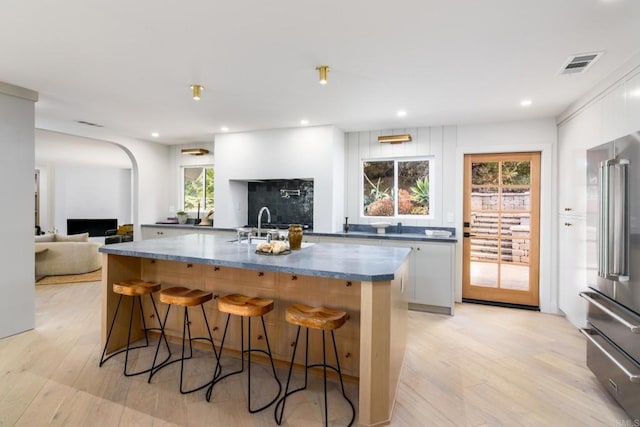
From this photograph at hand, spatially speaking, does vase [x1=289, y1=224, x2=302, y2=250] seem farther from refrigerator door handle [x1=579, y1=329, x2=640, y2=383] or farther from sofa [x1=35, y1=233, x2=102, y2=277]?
sofa [x1=35, y1=233, x2=102, y2=277]

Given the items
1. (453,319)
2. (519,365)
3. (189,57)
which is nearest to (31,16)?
(189,57)

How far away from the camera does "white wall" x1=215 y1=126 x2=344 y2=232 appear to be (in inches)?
179

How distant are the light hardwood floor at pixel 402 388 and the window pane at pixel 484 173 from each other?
1.92 metres

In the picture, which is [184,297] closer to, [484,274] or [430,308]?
[430,308]

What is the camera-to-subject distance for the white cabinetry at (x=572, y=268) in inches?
126

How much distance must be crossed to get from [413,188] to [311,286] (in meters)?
2.90

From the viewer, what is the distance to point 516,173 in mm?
4219

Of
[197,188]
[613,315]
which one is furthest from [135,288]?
[197,188]

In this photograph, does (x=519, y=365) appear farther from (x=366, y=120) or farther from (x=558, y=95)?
(x=366, y=120)

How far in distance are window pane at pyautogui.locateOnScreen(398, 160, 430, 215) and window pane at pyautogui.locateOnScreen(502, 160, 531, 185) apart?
3.20 feet

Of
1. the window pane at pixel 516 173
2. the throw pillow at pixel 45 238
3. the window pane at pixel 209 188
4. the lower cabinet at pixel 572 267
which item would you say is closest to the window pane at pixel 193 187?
the window pane at pixel 209 188

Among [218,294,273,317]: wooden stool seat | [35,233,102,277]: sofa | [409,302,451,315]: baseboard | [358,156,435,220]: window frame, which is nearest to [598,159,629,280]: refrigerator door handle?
[409,302,451,315]: baseboard

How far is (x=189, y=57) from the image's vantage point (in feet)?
8.21

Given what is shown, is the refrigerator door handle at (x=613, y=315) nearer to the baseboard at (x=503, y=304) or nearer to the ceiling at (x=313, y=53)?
the ceiling at (x=313, y=53)
